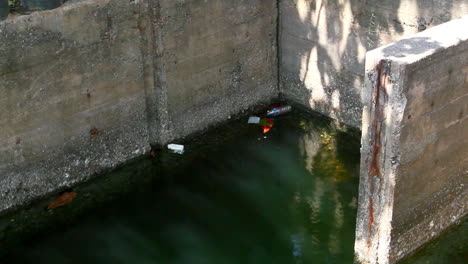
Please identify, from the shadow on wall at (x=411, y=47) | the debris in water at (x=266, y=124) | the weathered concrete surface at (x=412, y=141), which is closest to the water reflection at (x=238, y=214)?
the debris in water at (x=266, y=124)

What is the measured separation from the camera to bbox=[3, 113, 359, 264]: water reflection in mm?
7152

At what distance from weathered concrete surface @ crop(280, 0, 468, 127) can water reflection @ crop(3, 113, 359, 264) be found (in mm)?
559

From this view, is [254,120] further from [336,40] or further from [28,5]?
[28,5]

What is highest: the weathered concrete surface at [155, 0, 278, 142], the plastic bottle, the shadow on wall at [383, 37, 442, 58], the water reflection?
the shadow on wall at [383, 37, 442, 58]

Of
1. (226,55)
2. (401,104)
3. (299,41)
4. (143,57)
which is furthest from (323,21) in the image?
(401,104)

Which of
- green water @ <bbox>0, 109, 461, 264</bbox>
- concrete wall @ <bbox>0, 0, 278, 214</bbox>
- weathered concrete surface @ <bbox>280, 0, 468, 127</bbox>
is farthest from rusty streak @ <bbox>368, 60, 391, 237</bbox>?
concrete wall @ <bbox>0, 0, 278, 214</bbox>

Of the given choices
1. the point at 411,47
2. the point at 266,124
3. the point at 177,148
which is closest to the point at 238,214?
the point at 177,148

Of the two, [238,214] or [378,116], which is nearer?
[378,116]

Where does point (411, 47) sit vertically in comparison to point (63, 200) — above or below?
above

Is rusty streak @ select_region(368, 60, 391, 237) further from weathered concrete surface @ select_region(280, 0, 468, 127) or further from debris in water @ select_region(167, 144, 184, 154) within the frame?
debris in water @ select_region(167, 144, 184, 154)

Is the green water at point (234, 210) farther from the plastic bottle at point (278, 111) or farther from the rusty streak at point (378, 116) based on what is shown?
the rusty streak at point (378, 116)

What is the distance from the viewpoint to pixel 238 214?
25.4 ft

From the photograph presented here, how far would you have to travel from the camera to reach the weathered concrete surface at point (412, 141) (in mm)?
5891

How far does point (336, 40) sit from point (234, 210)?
2.64m
